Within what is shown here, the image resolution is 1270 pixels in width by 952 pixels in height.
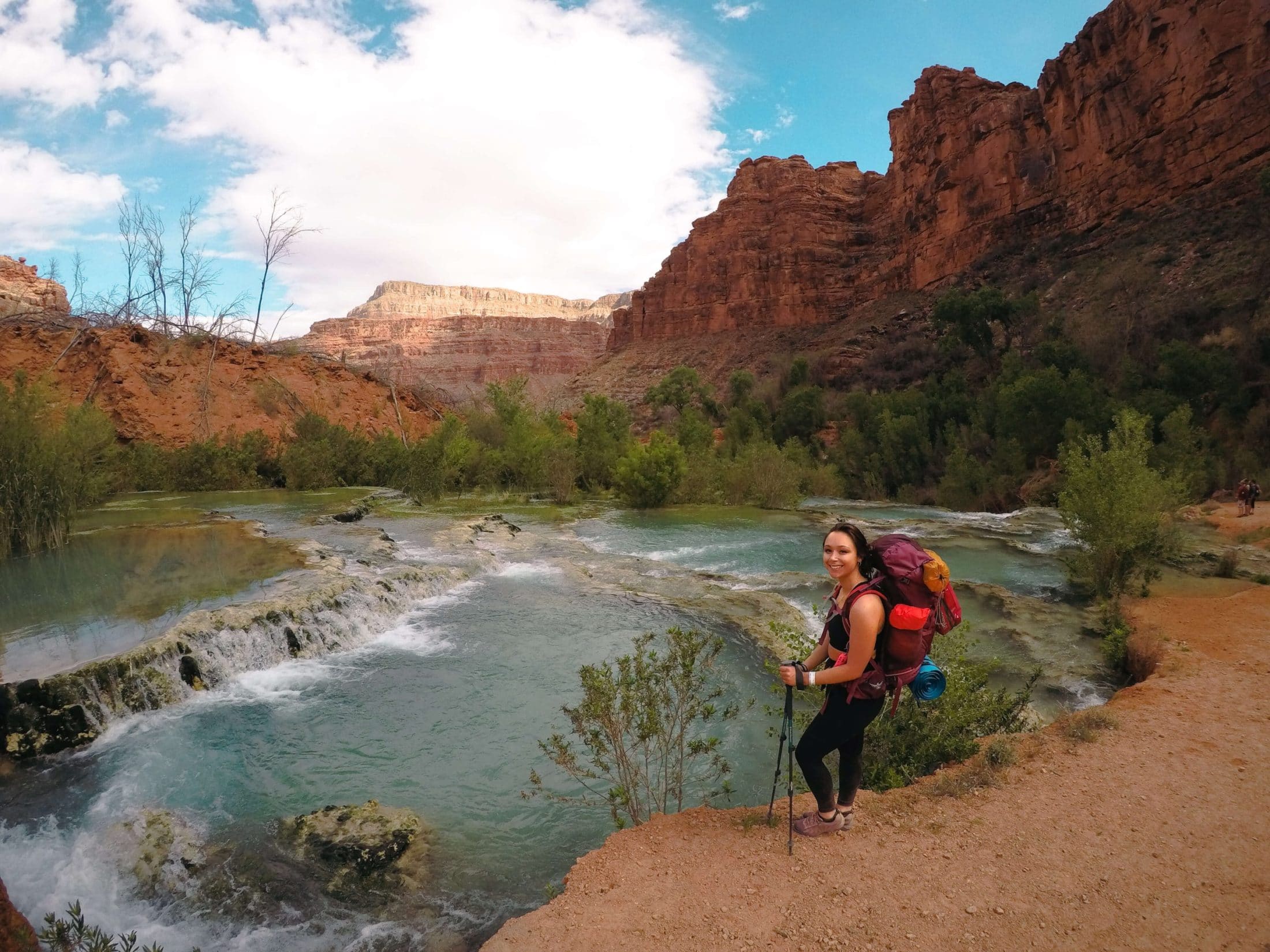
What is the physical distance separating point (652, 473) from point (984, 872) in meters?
18.0

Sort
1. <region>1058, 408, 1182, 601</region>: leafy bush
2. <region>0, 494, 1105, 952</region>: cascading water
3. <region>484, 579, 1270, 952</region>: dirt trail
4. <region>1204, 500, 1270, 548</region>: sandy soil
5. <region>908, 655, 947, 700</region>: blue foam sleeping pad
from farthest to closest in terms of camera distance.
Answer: <region>1204, 500, 1270, 548</region>: sandy soil → <region>1058, 408, 1182, 601</region>: leafy bush → <region>0, 494, 1105, 952</region>: cascading water → <region>908, 655, 947, 700</region>: blue foam sleeping pad → <region>484, 579, 1270, 952</region>: dirt trail

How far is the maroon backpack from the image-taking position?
297 centimetres

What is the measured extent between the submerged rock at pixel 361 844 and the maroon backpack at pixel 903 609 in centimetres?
296

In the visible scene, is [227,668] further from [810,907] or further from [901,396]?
[901,396]

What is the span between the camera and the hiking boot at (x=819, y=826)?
3.50 meters

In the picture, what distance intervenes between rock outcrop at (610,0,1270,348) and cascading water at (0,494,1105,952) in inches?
1429

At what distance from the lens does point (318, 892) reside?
393 cm

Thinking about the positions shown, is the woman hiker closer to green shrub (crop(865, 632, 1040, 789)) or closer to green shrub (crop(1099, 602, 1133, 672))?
green shrub (crop(865, 632, 1040, 789))

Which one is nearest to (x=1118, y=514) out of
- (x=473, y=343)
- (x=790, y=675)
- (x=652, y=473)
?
(x=790, y=675)

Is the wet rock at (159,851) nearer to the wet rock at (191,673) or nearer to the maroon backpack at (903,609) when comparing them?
the wet rock at (191,673)

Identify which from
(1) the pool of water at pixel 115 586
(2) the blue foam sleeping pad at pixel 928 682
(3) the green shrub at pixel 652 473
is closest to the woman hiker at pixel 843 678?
(2) the blue foam sleeping pad at pixel 928 682

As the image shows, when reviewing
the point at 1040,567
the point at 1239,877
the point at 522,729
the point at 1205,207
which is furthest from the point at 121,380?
Answer: the point at 1205,207

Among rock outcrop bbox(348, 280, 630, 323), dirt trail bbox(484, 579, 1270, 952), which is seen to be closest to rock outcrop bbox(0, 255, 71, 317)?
dirt trail bbox(484, 579, 1270, 952)

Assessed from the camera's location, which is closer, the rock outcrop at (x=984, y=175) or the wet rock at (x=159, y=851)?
the wet rock at (x=159, y=851)
